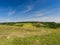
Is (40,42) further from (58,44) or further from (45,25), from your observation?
(45,25)

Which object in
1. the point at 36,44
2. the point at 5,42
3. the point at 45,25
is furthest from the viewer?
the point at 45,25

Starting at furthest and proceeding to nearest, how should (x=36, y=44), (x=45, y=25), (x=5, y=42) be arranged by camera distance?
(x=45, y=25)
(x=5, y=42)
(x=36, y=44)

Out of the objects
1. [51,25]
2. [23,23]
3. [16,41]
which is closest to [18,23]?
[23,23]

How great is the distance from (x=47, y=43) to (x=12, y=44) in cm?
443

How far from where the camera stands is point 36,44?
16.8 m

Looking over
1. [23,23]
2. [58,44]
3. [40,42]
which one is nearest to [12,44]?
[40,42]

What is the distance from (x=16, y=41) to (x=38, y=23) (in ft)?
67.7

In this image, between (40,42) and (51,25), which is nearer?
(40,42)

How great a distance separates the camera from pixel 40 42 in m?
17.7

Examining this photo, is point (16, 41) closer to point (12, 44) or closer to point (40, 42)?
point (12, 44)

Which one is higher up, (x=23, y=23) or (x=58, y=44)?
(x=23, y=23)

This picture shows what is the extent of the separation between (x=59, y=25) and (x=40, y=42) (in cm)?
2172

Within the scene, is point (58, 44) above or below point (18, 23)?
below

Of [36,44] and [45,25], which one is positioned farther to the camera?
[45,25]
